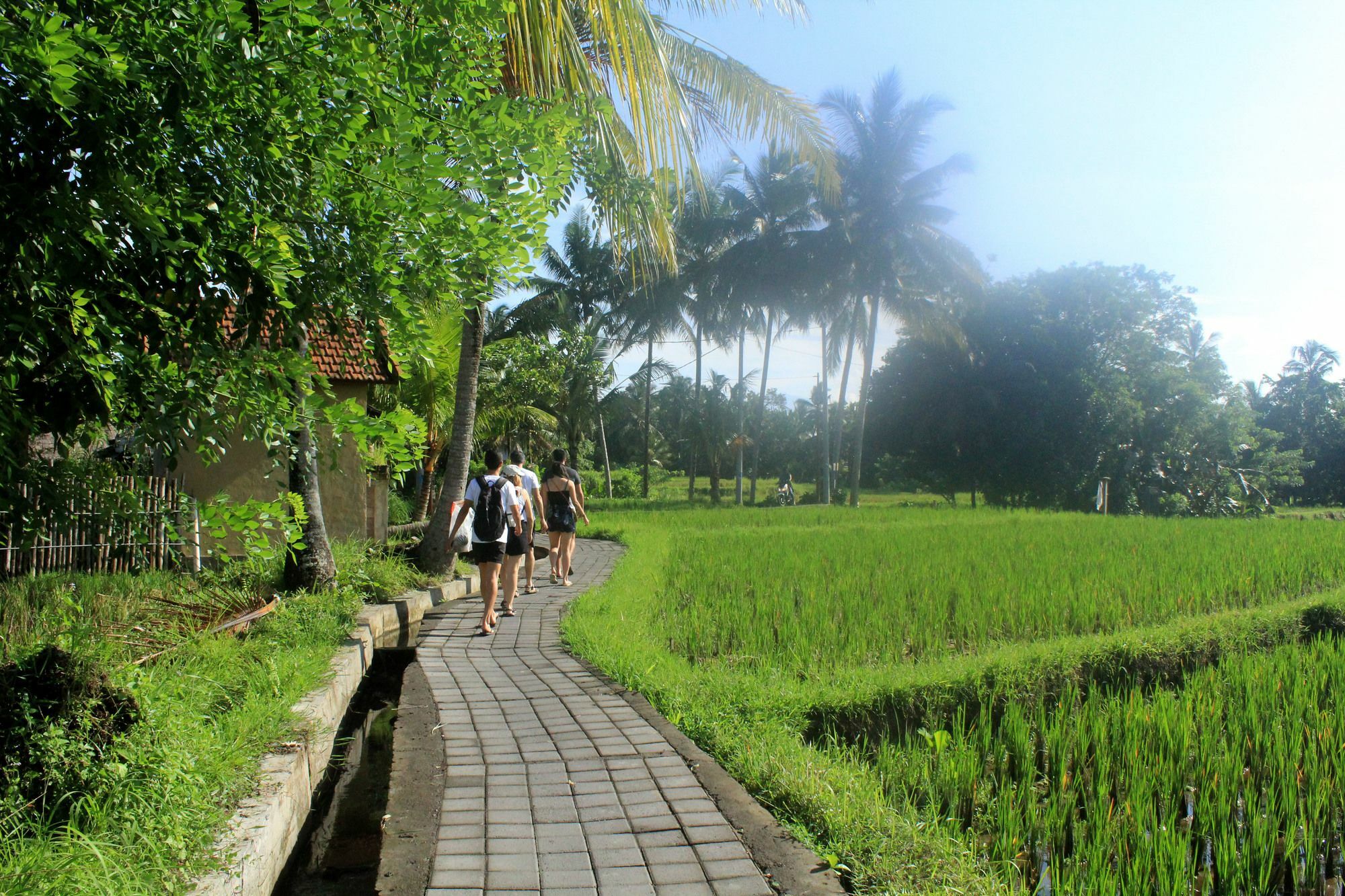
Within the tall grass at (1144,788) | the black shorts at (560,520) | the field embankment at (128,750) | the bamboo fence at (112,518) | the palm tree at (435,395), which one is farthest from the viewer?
the palm tree at (435,395)

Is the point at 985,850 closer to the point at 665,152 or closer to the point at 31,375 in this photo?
the point at 31,375

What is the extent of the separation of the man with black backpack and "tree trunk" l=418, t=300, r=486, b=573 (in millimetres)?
2213

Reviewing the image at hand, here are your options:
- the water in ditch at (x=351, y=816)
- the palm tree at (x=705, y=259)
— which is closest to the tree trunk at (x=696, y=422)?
the palm tree at (x=705, y=259)

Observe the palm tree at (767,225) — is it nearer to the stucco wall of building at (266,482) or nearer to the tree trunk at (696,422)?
the tree trunk at (696,422)

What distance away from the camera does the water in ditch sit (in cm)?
353

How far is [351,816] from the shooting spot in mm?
4145

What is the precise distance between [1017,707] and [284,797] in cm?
374

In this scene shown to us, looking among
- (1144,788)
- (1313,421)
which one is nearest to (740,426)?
(1144,788)

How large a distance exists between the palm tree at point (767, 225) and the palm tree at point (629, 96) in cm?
2020

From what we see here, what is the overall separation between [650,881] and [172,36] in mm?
2960

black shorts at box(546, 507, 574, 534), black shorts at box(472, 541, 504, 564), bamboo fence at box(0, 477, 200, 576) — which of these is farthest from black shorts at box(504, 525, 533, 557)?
bamboo fence at box(0, 477, 200, 576)

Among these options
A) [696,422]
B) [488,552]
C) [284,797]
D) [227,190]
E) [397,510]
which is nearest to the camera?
[227,190]

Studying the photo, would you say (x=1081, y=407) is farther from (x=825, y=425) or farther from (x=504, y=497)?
(x=504, y=497)

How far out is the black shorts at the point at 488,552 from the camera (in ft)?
24.3
